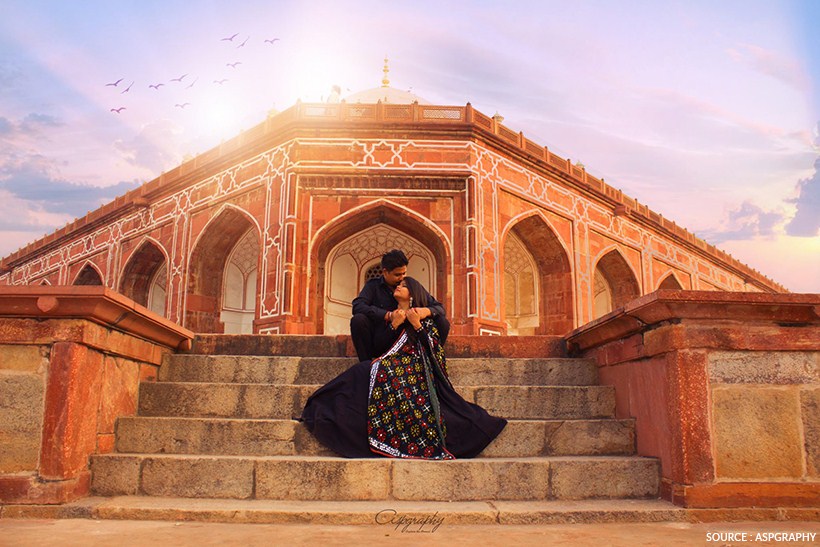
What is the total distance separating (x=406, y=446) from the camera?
3.16 metres

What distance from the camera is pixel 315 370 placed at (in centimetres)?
396

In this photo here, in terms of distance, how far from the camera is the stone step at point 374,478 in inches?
111

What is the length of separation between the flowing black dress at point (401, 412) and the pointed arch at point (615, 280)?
11941 millimetres

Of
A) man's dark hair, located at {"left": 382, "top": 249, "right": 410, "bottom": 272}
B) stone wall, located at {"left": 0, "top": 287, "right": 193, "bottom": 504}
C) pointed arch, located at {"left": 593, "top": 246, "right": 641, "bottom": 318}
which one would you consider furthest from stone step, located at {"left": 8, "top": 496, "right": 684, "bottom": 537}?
pointed arch, located at {"left": 593, "top": 246, "right": 641, "bottom": 318}

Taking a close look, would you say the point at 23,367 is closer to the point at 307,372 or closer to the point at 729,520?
the point at 307,372

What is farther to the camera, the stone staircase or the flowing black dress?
the flowing black dress

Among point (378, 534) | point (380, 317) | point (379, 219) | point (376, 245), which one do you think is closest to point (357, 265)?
point (376, 245)

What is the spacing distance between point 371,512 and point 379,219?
922 centimetres

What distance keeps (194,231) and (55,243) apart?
7.51 meters

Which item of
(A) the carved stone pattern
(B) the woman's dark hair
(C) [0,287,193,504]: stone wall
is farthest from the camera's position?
(A) the carved stone pattern

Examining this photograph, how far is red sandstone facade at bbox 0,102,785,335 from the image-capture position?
11.0m

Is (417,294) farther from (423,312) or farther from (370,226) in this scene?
(370,226)

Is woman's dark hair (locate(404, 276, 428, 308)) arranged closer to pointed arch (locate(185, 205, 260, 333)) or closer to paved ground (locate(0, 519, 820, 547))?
paved ground (locate(0, 519, 820, 547))

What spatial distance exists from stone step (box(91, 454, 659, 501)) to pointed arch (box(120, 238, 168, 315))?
12.3 m
